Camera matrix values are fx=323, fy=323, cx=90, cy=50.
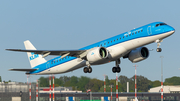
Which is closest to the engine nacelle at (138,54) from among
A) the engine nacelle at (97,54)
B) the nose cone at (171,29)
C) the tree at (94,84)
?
the engine nacelle at (97,54)

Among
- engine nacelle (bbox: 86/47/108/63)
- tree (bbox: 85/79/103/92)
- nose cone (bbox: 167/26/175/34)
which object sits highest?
nose cone (bbox: 167/26/175/34)

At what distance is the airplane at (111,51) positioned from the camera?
43.1 metres

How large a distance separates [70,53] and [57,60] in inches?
218

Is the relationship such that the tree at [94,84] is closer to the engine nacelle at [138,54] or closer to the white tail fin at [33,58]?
the white tail fin at [33,58]

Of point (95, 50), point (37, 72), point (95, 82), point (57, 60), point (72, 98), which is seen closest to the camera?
point (95, 50)

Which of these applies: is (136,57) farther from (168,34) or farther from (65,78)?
(65,78)

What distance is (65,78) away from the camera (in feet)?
371

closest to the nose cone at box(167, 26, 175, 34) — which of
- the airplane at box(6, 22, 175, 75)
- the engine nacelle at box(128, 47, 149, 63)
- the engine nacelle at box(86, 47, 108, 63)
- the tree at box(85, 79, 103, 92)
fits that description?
the airplane at box(6, 22, 175, 75)

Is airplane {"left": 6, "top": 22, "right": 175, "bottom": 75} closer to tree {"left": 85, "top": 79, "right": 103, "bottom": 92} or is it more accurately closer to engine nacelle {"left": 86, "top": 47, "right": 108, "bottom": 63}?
engine nacelle {"left": 86, "top": 47, "right": 108, "bottom": 63}

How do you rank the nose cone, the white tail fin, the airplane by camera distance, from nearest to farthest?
the nose cone < the airplane < the white tail fin

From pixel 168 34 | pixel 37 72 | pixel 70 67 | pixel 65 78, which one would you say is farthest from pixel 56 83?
pixel 168 34

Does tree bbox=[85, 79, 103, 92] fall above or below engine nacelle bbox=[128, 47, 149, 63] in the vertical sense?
below

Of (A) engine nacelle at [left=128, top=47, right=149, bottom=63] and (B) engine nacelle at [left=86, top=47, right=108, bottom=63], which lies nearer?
(B) engine nacelle at [left=86, top=47, right=108, bottom=63]

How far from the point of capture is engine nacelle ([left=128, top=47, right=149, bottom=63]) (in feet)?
161
